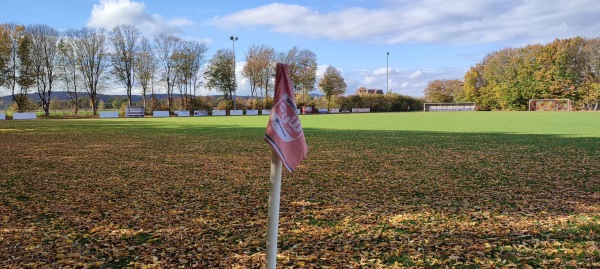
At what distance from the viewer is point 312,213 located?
20.2 ft

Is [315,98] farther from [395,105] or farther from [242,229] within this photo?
[242,229]

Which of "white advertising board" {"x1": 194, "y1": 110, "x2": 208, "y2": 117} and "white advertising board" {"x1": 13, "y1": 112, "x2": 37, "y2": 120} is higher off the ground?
"white advertising board" {"x1": 194, "y1": 110, "x2": 208, "y2": 117}

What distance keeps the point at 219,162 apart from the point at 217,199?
15.7 feet

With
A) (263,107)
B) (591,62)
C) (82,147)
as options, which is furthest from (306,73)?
(82,147)

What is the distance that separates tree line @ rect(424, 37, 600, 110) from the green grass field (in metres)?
78.7

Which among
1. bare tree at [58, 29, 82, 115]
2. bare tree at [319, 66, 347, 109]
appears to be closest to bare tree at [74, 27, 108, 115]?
bare tree at [58, 29, 82, 115]

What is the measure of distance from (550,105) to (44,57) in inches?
3663

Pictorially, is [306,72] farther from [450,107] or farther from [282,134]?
[282,134]

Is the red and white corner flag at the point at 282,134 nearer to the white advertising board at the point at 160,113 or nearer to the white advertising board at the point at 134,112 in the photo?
the white advertising board at the point at 134,112

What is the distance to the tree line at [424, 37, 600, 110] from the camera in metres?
75.1

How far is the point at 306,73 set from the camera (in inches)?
3413

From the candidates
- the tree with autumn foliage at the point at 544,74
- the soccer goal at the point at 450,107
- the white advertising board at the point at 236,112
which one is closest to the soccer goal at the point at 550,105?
the tree with autumn foliage at the point at 544,74

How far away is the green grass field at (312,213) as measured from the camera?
14.1 feet

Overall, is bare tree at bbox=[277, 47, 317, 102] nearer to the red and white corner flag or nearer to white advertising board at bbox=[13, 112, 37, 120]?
white advertising board at bbox=[13, 112, 37, 120]
